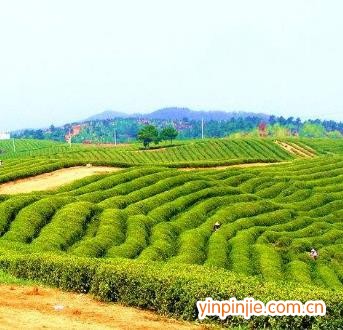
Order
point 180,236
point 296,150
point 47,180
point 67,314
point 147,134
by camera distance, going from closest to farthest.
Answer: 1. point 67,314
2. point 180,236
3. point 47,180
4. point 147,134
5. point 296,150

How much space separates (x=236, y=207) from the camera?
51.5 metres

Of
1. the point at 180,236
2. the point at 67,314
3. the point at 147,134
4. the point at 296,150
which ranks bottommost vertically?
the point at 296,150

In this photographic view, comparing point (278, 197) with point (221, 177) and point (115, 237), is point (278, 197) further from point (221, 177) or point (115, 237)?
point (115, 237)

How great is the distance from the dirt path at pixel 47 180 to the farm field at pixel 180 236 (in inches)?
39.5

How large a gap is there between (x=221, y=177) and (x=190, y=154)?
88531 mm

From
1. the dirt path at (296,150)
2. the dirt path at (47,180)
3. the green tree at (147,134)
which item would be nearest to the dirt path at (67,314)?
the dirt path at (47,180)

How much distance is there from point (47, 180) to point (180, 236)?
65.8ft

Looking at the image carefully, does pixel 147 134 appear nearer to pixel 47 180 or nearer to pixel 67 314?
pixel 47 180

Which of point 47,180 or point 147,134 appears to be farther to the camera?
point 147,134

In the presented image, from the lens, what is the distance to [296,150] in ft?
536

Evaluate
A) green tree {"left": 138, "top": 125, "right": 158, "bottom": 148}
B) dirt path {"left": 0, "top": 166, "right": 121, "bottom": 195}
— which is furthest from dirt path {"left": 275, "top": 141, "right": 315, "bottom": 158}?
dirt path {"left": 0, "top": 166, "right": 121, "bottom": 195}

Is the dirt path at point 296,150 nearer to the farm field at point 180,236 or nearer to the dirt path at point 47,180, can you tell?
the farm field at point 180,236

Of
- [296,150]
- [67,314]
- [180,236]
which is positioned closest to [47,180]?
[180,236]

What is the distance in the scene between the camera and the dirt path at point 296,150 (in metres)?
157
